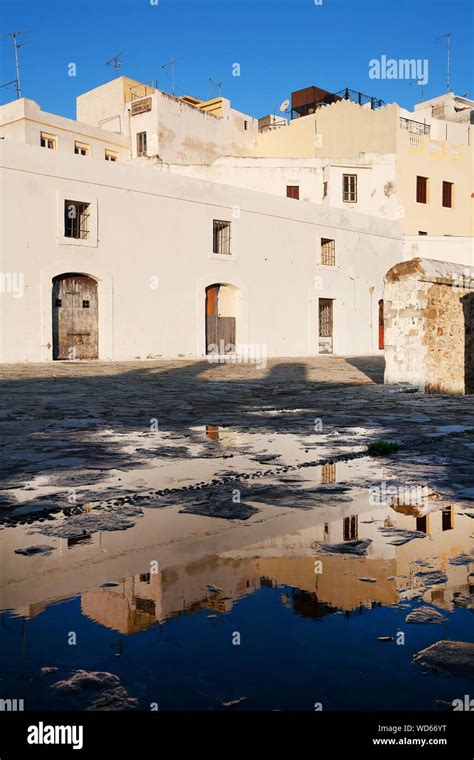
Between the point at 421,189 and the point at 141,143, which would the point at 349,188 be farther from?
the point at 141,143

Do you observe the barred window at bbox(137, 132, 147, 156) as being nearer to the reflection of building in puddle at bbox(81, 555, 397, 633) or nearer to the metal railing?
the metal railing

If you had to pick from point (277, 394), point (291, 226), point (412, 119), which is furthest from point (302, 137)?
point (277, 394)

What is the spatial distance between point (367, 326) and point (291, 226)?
540 centimetres

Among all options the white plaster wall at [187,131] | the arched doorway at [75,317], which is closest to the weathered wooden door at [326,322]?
the arched doorway at [75,317]

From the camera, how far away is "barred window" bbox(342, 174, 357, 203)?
94.9 feet

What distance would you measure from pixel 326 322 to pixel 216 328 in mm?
5241

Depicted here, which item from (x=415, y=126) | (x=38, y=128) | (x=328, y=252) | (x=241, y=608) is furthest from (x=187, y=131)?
(x=241, y=608)

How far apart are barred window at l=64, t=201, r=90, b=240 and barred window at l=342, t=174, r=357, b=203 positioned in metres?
14.1

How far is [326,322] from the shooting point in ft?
83.7

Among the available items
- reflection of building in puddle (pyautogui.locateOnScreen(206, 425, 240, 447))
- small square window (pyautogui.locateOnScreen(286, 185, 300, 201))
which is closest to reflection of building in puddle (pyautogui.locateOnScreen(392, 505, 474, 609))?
reflection of building in puddle (pyautogui.locateOnScreen(206, 425, 240, 447))

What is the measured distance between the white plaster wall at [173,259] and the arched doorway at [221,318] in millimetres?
416

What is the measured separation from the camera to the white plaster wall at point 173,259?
17.2 meters

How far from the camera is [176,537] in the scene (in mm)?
2748

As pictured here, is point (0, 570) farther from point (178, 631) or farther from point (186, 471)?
point (186, 471)
